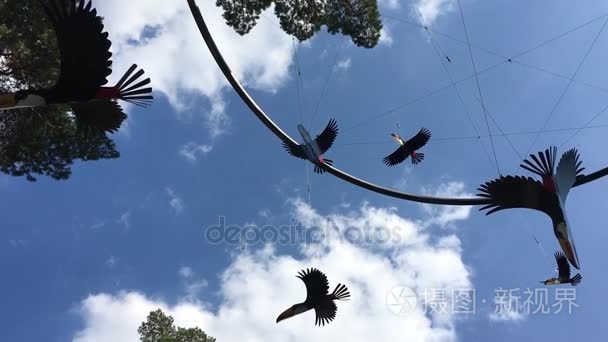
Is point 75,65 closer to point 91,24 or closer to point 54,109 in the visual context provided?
point 91,24

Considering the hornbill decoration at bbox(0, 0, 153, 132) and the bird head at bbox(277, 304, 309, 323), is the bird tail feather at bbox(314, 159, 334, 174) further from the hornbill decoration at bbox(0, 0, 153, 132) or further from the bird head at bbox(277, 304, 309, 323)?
the hornbill decoration at bbox(0, 0, 153, 132)

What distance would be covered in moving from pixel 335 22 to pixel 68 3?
38.0 feet

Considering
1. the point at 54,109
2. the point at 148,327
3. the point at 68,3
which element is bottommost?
the point at 68,3

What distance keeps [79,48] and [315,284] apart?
5.88 meters

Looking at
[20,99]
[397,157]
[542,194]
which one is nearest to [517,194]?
[542,194]

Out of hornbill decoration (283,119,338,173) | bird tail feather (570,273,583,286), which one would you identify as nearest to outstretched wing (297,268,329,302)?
hornbill decoration (283,119,338,173)

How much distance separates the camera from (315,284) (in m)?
9.04

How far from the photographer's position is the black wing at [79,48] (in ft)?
17.8

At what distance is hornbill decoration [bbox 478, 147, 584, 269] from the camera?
276 inches

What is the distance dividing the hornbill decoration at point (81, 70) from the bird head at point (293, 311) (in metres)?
4.86

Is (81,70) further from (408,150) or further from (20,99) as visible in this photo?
(408,150)

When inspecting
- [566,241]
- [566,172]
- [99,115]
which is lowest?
[566,241]

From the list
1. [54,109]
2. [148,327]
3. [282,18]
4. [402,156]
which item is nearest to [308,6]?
[282,18]

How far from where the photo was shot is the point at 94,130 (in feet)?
21.3
